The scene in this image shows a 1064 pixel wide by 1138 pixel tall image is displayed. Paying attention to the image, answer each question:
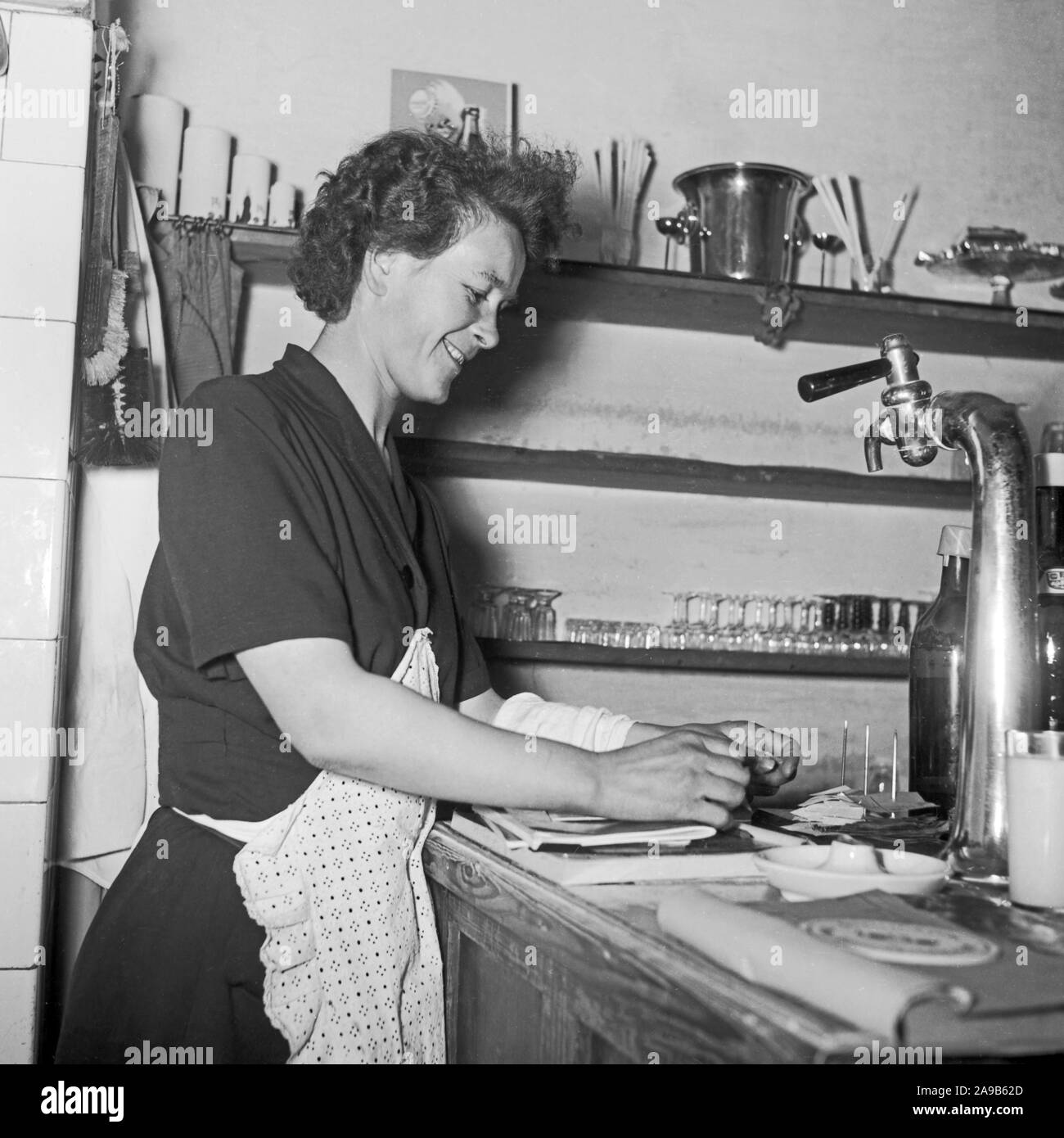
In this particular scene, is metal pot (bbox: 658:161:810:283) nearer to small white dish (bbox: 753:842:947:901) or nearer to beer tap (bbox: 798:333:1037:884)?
beer tap (bbox: 798:333:1037:884)

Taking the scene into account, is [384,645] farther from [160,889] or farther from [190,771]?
[160,889]

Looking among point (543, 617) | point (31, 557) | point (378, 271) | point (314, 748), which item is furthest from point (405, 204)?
point (543, 617)

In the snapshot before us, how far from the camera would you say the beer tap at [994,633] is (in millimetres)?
1061

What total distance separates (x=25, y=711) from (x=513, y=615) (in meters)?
0.97

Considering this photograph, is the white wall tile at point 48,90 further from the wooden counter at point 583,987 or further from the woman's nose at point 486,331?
the wooden counter at point 583,987

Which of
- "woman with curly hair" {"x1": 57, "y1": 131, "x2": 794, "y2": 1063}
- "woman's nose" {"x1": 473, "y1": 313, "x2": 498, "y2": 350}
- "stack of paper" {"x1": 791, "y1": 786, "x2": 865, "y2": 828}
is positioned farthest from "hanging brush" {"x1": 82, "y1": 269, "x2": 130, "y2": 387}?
"stack of paper" {"x1": 791, "y1": 786, "x2": 865, "y2": 828}

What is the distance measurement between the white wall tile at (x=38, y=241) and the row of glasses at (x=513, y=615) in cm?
97

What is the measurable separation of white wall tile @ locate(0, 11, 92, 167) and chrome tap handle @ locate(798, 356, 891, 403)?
1.42m

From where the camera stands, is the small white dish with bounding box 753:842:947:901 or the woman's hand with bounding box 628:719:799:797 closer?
the small white dish with bounding box 753:842:947:901

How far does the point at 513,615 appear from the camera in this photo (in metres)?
2.48

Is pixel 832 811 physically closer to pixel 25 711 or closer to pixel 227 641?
pixel 227 641

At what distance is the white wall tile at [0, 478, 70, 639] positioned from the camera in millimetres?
1965
